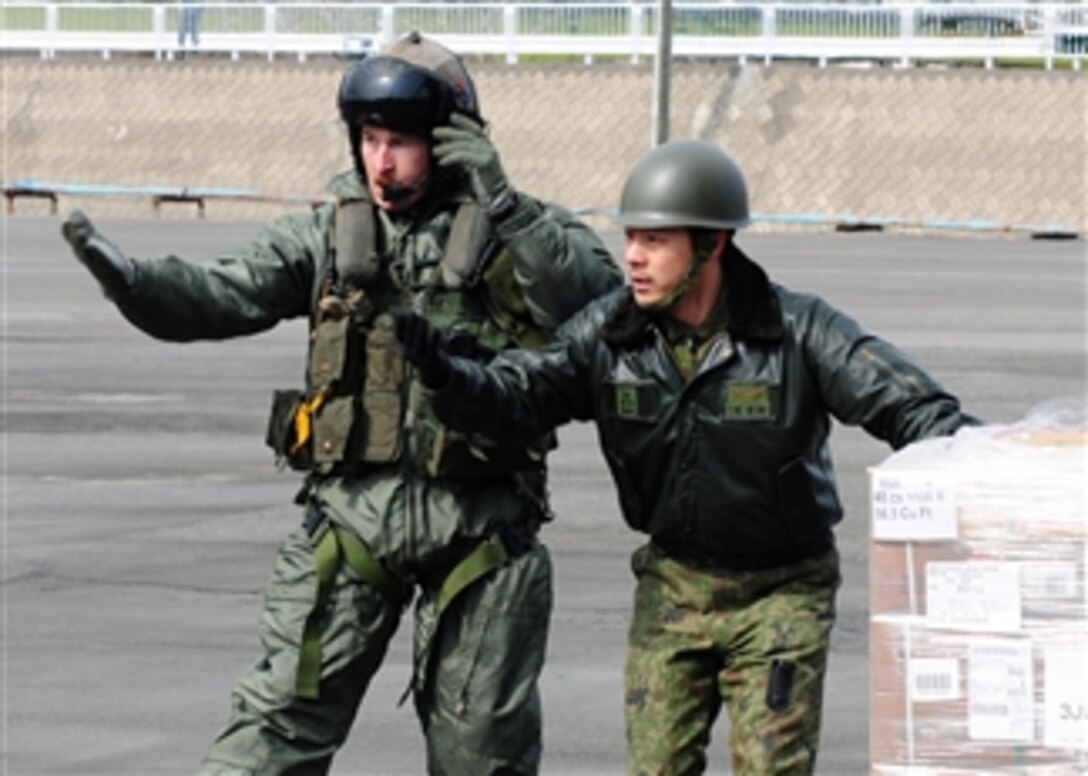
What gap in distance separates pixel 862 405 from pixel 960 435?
0.46 metres

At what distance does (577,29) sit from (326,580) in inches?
1415

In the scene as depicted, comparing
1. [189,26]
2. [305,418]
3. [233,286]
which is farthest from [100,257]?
[189,26]

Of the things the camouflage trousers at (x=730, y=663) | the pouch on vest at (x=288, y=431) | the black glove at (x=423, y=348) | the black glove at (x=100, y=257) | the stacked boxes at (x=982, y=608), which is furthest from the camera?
the pouch on vest at (x=288, y=431)

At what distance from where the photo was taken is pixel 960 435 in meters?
5.37

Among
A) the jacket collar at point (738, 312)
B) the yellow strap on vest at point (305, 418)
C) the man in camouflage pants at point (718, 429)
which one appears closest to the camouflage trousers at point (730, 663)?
the man in camouflage pants at point (718, 429)

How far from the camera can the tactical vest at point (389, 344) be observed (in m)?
6.29

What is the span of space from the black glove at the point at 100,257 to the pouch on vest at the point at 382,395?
556 millimetres

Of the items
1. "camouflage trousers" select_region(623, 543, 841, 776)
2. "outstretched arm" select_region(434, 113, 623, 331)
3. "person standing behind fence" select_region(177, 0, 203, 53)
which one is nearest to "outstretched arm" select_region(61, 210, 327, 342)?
"outstretched arm" select_region(434, 113, 623, 331)

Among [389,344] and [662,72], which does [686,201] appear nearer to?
[389,344]

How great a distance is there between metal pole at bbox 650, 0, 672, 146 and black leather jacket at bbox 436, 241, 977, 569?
28.6 meters

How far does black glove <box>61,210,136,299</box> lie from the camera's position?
6.07 metres

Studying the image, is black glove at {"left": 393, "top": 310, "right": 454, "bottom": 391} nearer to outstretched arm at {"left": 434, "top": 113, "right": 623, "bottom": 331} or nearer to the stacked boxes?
outstretched arm at {"left": 434, "top": 113, "right": 623, "bottom": 331}

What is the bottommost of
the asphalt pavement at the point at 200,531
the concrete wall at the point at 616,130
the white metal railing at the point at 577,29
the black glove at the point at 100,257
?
the asphalt pavement at the point at 200,531

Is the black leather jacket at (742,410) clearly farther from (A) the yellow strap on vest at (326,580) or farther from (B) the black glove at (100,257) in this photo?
(B) the black glove at (100,257)
